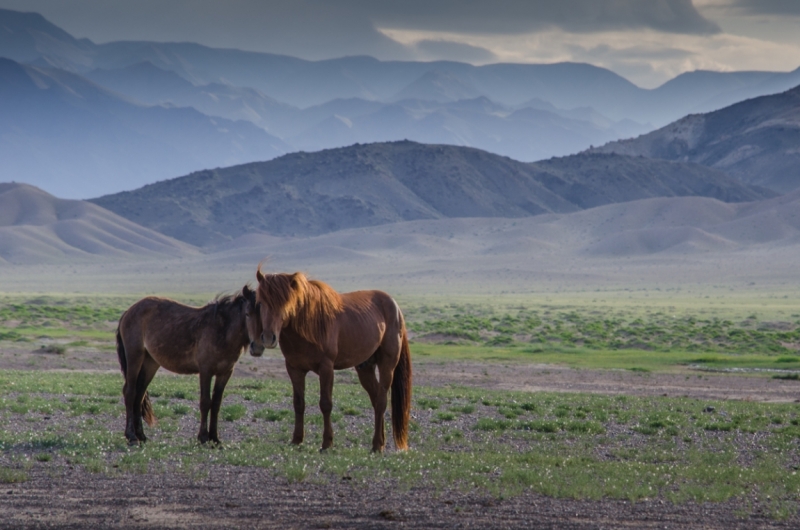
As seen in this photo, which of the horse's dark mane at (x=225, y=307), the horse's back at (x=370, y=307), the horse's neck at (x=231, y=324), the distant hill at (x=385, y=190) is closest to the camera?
the horse's neck at (x=231, y=324)

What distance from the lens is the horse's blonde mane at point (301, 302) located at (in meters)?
11.0

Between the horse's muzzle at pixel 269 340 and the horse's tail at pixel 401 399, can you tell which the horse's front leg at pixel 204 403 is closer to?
the horse's muzzle at pixel 269 340

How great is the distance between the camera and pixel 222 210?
178000mm

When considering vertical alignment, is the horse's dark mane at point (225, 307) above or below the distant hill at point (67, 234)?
below

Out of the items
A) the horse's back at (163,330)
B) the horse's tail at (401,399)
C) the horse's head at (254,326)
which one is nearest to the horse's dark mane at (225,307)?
the horse's back at (163,330)

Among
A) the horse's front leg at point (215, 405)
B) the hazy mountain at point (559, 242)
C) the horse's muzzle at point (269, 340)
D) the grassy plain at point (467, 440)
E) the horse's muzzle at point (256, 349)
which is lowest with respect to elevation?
the grassy plain at point (467, 440)

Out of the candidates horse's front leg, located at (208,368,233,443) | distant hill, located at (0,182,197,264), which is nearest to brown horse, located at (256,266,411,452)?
horse's front leg, located at (208,368,233,443)

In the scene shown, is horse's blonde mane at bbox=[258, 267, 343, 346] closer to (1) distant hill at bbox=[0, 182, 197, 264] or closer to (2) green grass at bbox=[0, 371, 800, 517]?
(2) green grass at bbox=[0, 371, 800, 517]

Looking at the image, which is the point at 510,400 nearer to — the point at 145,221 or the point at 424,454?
the point at 424,454

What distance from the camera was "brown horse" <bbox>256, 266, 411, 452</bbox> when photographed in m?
11.1

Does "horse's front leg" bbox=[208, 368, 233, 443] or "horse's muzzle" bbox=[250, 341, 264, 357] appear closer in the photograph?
"horse's muzzle" bbox=[250, 341, 264, 357]

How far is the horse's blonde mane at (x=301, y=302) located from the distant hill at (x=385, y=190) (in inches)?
6119

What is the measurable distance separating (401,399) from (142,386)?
143 inches

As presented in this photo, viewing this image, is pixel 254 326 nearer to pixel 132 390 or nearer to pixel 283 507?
pixel 132 390
